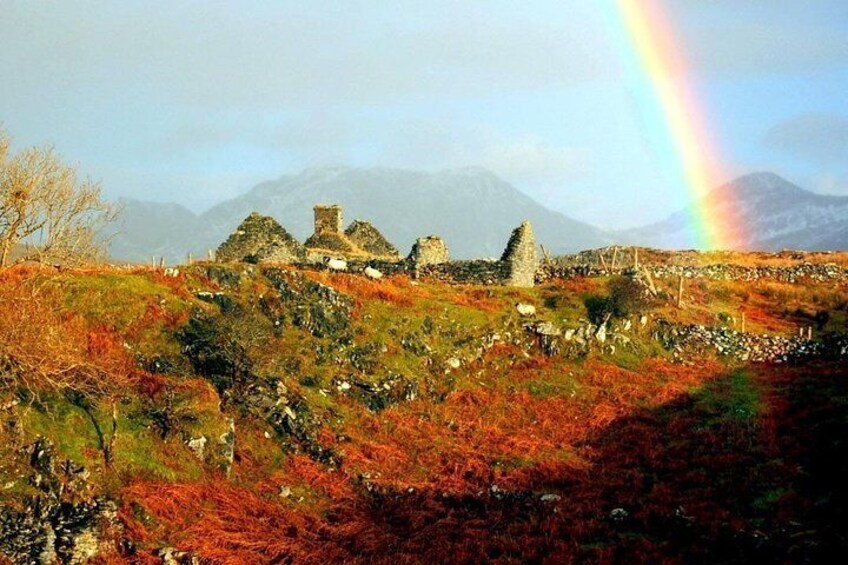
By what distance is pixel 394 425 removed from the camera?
93.0ft

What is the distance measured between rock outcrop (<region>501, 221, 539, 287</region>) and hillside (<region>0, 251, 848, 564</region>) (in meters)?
6.70

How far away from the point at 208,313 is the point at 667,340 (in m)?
26.6

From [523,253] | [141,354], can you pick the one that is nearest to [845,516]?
[141,354]

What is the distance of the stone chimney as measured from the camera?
6412cm

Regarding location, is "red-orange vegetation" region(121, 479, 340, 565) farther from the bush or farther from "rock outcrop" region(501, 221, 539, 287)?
"rock outcrop" region(501, 221, 539, 287)

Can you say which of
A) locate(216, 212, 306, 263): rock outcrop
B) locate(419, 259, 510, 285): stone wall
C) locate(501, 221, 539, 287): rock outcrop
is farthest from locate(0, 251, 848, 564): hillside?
locate(216, 212, 306, 263): rock outcrop

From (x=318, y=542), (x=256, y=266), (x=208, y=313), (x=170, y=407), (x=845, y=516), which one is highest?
(x=256, y=266)

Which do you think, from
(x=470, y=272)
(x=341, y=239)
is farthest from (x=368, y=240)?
(x=470, y=272)

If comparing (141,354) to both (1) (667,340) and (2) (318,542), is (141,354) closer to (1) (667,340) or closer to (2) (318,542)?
(2) (318,542)

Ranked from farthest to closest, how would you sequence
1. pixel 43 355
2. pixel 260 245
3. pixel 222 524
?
pixel 260 245
pixel 43 355
pixel 222 524

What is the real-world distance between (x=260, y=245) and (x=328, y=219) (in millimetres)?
11932

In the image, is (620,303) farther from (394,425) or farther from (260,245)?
(260,245)

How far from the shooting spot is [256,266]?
118 feet

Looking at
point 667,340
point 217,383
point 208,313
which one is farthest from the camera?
point 667,340
